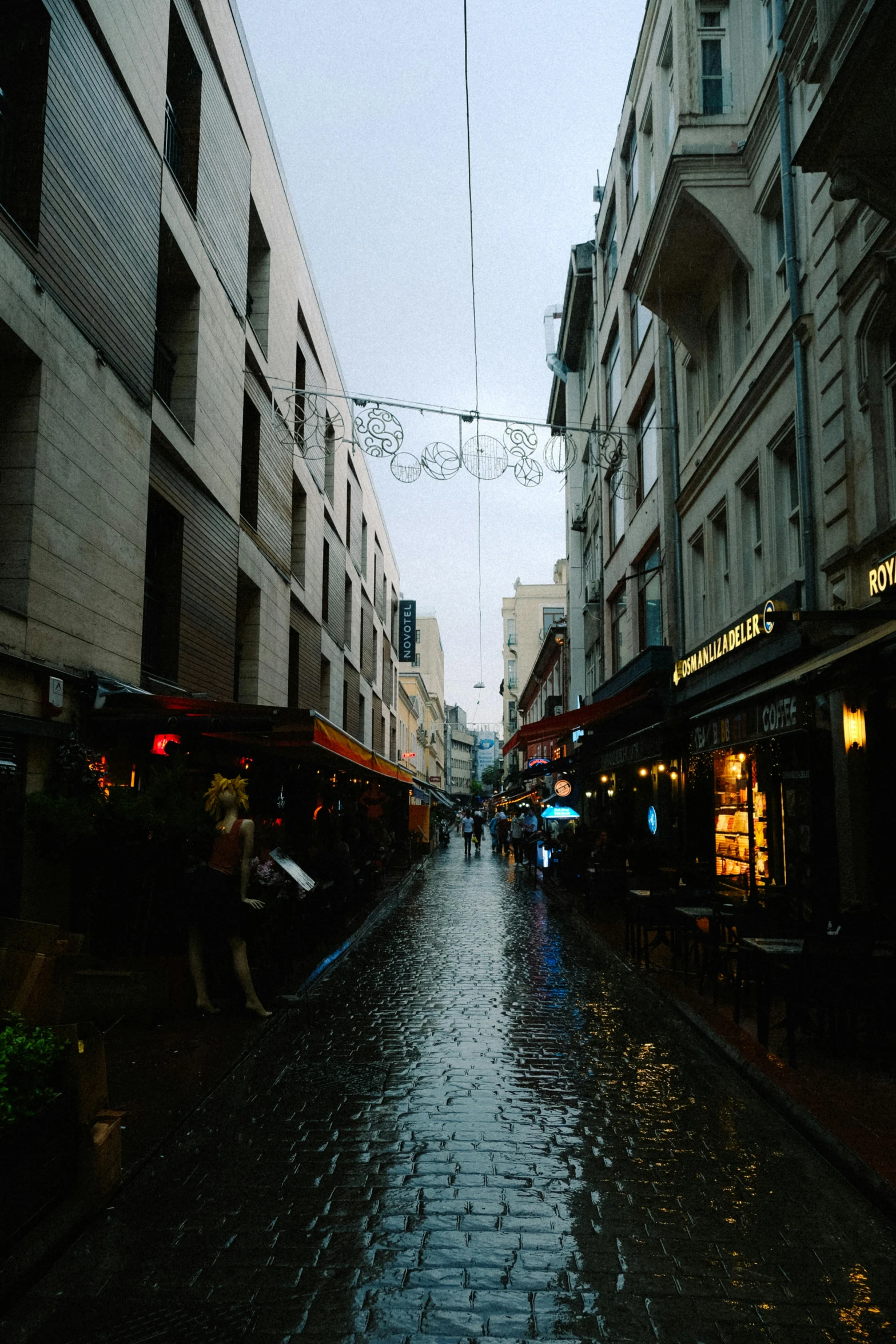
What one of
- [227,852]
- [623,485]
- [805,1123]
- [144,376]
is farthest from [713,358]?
[805,1123]

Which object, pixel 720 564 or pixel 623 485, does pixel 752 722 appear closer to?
pixel 720 564

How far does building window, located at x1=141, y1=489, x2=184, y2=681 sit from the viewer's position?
1394 centimetres

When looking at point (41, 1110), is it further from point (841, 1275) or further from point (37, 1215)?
point (841, 1275)

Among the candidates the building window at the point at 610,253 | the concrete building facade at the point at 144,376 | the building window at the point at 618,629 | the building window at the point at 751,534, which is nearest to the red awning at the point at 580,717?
the building window at the point at 751,534

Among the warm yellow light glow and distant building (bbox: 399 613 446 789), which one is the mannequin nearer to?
the warm yellow light glow

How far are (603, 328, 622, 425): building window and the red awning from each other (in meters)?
9.58

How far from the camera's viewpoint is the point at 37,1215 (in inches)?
156

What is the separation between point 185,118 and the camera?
50.5 feet

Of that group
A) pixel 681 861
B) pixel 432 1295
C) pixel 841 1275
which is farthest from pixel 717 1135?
pixel 681 861

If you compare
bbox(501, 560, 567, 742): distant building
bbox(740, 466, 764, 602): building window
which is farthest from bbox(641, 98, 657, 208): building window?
bbox(501, 560, 567, 742): distant building

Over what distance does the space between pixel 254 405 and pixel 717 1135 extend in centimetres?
1681

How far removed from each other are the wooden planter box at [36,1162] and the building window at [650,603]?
1787 centimetres

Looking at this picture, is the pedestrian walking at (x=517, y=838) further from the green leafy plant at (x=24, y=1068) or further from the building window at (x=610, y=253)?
the green leafy plant at (x=24, y=1068)

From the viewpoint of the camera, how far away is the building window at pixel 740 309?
15.4 meters
